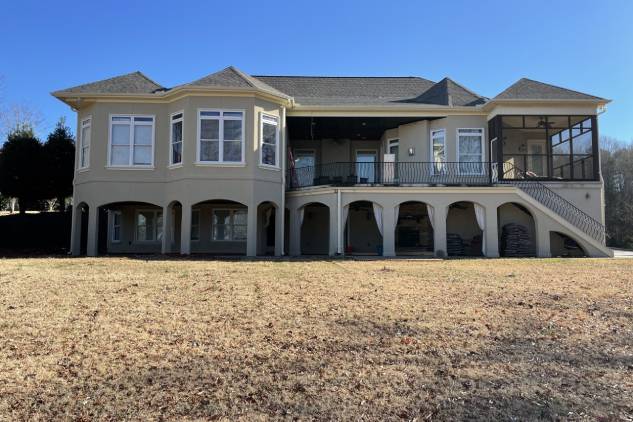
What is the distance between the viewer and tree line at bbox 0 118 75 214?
67.8 ft

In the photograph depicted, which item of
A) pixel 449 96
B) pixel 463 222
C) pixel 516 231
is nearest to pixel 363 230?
pixel 463 222

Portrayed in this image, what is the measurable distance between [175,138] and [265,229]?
4.88 meters

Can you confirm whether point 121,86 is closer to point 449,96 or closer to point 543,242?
point 449,96

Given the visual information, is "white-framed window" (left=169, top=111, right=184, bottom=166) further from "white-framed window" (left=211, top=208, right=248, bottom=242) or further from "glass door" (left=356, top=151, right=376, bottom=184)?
"glass door" (left=356, top=151, right=376, bottom=184)

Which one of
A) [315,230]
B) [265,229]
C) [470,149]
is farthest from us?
Result: [315,230]

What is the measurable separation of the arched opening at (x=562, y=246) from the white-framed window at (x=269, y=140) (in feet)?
32.3

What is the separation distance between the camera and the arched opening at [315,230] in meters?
18.5

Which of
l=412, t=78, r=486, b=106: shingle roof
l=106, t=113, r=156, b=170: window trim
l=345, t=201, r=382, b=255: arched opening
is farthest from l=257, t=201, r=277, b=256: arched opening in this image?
l=412, t=78, r=486, b=106: shingle roof

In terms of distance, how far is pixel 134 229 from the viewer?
18.3m

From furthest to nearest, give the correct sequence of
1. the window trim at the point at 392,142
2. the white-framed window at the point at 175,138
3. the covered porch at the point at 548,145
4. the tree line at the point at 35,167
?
1. the tree line at the point at 35,167
2. the window trim at the point at 392,142
3. the covered porch at the point at 548,145
4. the white-framed window at the point at 175,138

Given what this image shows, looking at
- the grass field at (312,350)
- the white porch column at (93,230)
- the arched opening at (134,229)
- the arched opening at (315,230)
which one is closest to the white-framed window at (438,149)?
the arched opening at (315,230)

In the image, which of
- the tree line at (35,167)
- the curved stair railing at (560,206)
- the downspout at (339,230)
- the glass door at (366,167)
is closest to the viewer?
the downspout at (339,230)

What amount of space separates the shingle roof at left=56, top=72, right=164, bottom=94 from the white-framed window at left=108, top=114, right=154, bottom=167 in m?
0.86

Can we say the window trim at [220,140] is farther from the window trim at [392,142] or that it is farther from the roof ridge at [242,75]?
the window trim at [392,142]
